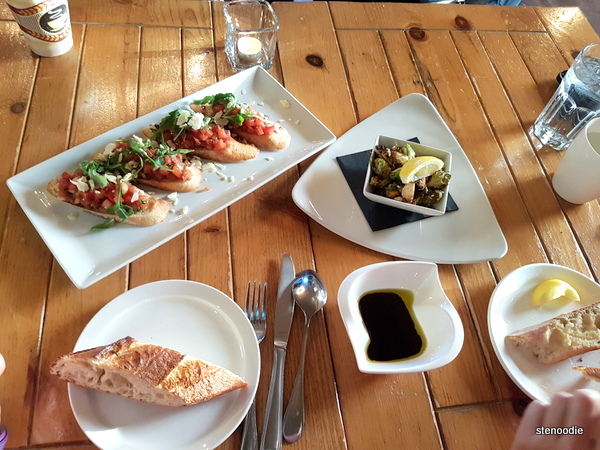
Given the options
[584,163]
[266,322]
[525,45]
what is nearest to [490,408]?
[266,322]

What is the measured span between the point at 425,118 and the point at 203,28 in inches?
33.3

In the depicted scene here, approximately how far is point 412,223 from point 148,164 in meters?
0.72

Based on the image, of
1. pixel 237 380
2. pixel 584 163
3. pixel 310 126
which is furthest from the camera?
pixel 310 126

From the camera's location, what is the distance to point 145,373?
83cm

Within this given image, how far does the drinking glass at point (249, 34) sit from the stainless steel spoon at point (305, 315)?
828 mm

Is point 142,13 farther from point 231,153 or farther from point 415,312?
point 415,312

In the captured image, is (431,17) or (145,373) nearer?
(145,373)

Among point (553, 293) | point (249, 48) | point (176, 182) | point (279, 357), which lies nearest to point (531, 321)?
point (553, 293)

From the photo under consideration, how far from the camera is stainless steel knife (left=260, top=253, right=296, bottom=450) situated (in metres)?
0.88

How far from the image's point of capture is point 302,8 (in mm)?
1800

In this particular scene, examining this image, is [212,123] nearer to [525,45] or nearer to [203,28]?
[203,28]

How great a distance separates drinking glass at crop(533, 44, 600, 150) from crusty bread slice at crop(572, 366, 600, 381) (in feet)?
2.66

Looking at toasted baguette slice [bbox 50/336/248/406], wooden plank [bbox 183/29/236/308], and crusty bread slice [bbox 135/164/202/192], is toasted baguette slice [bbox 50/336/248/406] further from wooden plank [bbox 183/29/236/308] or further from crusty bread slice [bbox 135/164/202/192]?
crusty bread slice [bbox 135/164/202/192]

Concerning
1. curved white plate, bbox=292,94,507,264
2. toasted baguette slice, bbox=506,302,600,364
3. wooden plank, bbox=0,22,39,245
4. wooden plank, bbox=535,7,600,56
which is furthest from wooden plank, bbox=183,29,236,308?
wooden plank, bbox=535,7,600,56
